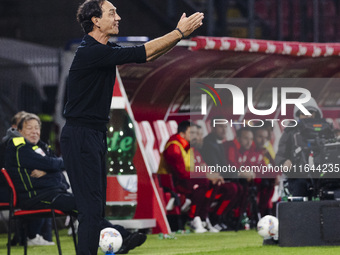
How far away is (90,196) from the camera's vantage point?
767cm

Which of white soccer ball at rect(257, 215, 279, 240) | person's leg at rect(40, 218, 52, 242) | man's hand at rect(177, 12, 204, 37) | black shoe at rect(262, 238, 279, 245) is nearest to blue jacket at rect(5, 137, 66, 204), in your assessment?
person's leg at rect(40, 218, 52, 242)

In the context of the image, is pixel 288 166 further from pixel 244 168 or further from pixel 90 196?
pixel 90 196

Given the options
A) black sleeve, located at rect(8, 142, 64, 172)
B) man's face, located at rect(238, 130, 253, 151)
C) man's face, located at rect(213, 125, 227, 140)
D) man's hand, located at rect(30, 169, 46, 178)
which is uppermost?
man's face, located at rect(213, 125, 227, 140)

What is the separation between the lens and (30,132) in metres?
11.9

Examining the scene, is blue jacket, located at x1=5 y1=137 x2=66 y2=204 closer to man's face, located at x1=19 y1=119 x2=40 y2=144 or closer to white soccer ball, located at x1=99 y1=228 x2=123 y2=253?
man's face, located at x1=19 y1=119 x2=40 y2=144

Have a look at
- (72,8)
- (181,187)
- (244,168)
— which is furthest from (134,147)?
(72,8)

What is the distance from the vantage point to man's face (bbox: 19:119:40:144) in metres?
11.9

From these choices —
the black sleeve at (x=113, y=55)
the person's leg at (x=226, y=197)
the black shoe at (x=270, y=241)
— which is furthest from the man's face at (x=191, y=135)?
the black sleeve at (x=113, y=55)

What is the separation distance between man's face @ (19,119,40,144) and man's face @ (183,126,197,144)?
12.0 feet

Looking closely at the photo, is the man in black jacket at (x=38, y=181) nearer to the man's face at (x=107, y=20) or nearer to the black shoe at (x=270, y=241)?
the black shoe at (x=270, y=241)

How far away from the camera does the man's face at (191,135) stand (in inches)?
600

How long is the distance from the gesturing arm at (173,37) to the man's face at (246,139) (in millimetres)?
8466

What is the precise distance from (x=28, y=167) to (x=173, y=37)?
4.18 m

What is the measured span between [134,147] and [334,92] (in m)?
4.86
